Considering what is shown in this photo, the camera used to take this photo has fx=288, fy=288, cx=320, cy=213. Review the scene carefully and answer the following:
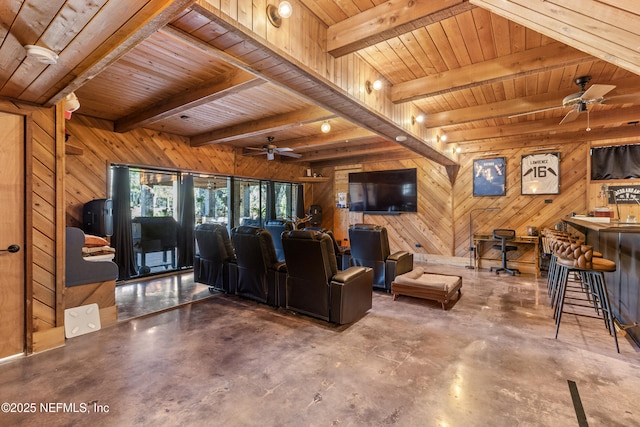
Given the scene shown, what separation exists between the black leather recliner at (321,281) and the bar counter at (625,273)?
8.89 ft

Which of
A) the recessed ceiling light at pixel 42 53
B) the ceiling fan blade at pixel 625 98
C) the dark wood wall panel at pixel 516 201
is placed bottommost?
the dark wood wall panel at pixel 516 201

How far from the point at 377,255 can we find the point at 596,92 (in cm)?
337

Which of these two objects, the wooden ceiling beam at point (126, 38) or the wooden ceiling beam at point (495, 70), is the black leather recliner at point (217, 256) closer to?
the wooden ceiling beam at point (126, 38)

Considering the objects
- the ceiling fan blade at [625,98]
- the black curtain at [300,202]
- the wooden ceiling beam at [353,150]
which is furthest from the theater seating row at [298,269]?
the black curtain at [300,202]

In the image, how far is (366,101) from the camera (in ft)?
10.3

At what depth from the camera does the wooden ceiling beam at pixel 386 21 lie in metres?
1.90

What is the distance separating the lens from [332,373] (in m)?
2.46

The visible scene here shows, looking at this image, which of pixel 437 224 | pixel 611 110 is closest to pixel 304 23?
pixel 611 110

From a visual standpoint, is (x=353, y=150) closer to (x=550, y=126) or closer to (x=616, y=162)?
(x=550, y=126)

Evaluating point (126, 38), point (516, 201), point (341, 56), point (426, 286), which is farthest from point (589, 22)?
point (516, 201)

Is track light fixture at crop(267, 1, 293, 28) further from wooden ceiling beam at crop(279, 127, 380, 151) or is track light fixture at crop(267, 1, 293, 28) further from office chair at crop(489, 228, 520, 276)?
office chair at crop(489, 228, 520, 276)

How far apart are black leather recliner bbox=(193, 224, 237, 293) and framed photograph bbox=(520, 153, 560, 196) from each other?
643 cm

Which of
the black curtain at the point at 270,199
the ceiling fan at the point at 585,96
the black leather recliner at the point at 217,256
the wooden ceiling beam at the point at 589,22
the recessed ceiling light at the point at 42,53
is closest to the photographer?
the wooden ceiling beam at the point at 589,22

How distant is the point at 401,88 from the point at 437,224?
4.82 m
